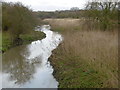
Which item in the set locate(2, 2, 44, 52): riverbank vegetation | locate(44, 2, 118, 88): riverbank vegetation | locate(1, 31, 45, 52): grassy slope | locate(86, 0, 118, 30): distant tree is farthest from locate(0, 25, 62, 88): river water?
locate(86, 0, 118, 30): distant tree

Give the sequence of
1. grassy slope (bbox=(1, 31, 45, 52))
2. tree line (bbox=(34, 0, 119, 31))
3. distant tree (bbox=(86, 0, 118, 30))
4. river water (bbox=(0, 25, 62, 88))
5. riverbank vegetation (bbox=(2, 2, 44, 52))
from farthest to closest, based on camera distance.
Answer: riverbank vegetation (bbox=(2, 2, 44, 52)) → distant tree (bbox=(86, 0, 118, 30)) → tree line (bbox=(34, 0, 119, 31)) → grassy slope (bbox=(1, 31, 45, 52)) → river water (bbox=(0, 25, 62, 88))

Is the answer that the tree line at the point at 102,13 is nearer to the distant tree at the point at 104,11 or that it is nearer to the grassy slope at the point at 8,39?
the distant tree at the point at 104,11

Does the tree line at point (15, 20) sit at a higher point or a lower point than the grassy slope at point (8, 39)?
higher

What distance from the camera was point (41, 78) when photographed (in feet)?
36.0

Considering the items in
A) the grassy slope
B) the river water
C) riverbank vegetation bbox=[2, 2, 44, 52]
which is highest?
riverbank vegetation bbox=[2, 2, 44, 52]

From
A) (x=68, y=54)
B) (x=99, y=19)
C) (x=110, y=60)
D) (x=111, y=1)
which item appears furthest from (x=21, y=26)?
(x=110, y=60)

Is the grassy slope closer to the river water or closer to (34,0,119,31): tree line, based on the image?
the river water

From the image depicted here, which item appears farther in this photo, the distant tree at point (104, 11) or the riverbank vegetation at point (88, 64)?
the distant tree at point (104, 11)

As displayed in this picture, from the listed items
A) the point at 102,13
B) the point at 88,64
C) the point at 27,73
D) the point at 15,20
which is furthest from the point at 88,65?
the point at 15,20

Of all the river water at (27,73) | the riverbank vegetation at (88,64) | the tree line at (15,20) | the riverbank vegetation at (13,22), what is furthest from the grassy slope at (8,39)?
the riverbank vegetation at (88,64)

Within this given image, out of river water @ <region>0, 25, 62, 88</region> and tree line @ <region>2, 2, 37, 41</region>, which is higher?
tree line @ <region>2, 2, 37, 41</region>

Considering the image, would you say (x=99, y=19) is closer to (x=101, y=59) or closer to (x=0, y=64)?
(x=0, y=64)

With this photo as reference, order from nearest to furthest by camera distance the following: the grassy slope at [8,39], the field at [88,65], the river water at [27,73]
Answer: the field at [88,65] → the river water at [27,73] → the grassy slope at [8,39]

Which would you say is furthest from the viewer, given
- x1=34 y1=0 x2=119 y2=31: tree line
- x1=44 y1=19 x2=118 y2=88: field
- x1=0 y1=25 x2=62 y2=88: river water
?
x1=34 y1=0 x2=119 y2=31: tree line
